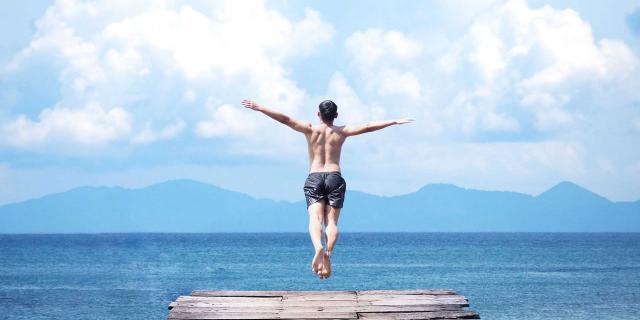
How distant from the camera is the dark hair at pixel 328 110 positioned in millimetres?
15203

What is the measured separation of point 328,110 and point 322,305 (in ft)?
10.3

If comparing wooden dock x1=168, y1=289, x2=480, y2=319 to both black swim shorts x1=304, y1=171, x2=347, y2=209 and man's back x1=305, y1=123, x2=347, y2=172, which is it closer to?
black swim shorts x1=304, y1=171, x2=347, y2=209

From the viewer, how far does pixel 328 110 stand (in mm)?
15258

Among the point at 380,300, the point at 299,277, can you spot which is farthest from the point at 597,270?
the point at 380,300

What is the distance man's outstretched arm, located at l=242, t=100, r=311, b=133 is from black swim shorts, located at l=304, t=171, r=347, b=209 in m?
0.83

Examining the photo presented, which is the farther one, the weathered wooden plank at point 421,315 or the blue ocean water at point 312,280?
the blue ocean water at point 312,280

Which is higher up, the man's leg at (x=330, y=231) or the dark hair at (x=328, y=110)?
the dark hair at (x=328, y=110)

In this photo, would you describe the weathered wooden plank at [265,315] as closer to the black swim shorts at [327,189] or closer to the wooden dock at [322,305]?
the wooden dock at [322,305]

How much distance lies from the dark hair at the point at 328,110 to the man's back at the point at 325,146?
5.2 inches

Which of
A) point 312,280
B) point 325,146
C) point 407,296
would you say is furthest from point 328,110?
point 312,280

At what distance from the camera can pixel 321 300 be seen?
50.1 ft

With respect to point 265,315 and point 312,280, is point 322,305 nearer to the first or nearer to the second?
point 265,315

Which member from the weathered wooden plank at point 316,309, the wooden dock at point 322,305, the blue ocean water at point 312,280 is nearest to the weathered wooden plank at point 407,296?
the wooden dock at point 322,305

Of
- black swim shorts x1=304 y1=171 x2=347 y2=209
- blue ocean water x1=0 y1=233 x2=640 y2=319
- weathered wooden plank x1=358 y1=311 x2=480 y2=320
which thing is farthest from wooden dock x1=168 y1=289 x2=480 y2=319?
blue ocean water x1=0 y1=233 x2=640 y2=319
